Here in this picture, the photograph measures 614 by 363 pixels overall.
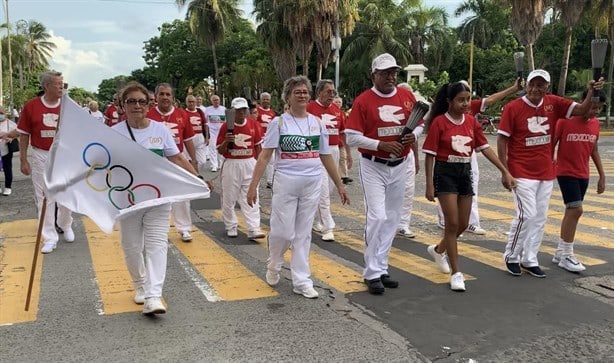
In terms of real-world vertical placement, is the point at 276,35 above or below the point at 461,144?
above

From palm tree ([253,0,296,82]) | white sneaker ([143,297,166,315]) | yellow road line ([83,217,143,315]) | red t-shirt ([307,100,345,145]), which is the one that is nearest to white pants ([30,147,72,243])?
yellow road line ([83,217,143,315])

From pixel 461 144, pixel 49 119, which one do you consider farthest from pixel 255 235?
pixel 461 144

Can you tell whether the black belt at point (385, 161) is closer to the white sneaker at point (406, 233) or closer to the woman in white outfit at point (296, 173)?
the woman in white outfit at point (296, 173)

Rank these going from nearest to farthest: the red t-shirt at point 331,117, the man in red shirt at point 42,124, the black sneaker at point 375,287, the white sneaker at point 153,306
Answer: the white sneaker at point 153,306
the black sneaker at point 375,287
the man in red shirt at point 42,124
the red t-shirt at point 331,117

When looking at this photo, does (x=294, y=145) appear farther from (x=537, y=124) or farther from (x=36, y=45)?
(x=36, y=45)

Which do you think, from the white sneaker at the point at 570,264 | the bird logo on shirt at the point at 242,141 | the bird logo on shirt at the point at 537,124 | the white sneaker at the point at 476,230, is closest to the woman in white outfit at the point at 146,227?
the bird logo on shirt at the point at 242,141

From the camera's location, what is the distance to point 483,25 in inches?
2301

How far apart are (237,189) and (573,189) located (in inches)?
166

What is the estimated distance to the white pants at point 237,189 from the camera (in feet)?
25.5

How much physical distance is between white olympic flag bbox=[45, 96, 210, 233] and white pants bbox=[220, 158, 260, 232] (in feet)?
10.2

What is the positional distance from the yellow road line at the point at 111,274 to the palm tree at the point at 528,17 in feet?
78.4

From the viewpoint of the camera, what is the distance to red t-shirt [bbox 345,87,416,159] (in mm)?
5340

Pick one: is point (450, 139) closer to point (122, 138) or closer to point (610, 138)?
point (122, 138)

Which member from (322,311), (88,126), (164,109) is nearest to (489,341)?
(322,311)
